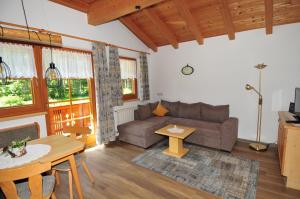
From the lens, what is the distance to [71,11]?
3.23m

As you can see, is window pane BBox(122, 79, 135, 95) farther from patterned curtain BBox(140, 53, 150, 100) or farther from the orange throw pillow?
the orange throw pillow

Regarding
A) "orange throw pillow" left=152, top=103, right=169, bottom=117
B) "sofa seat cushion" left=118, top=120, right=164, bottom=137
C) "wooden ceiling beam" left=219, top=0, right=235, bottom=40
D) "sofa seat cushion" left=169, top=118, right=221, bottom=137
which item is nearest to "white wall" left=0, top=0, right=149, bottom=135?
"sofa seat cushion" left=118, top=120, right=164, bottom=137

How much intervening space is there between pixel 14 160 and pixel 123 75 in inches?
129

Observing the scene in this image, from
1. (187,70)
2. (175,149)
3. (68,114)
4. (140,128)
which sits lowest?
(175,149)

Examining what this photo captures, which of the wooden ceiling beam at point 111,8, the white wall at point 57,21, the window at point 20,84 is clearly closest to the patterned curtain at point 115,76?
the white wall at point 57,21

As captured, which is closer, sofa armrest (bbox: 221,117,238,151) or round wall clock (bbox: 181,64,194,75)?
sofa armrest (bbox: 221,117,238,151)

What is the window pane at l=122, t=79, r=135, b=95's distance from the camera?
15.5 ft

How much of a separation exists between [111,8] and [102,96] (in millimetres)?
1861

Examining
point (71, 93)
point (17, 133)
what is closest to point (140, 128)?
point (71, 93)

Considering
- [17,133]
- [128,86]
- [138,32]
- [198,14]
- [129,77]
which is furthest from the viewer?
[128,86]

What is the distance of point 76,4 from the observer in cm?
323

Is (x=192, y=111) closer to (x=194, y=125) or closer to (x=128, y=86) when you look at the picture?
(x=194, y=125)

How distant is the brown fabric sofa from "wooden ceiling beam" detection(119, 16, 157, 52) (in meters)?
1.98

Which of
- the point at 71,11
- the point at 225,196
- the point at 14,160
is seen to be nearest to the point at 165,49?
the point at 71,11
